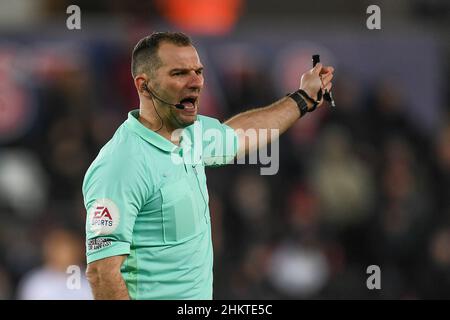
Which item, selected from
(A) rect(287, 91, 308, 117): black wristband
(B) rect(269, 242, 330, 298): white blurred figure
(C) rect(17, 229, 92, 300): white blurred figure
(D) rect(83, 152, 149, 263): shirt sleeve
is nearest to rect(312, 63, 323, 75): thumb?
(A) rect(287, 91, 308, 117): black wristband

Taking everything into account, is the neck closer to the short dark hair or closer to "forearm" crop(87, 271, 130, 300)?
the short dark hair

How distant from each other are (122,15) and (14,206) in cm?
304

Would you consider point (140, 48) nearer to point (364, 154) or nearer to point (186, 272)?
point (186, 272)

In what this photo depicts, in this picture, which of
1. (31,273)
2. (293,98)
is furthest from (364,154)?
(293,98)

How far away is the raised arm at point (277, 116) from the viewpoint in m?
5.17

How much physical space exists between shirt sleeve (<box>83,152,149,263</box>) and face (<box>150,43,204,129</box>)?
351 millimetres

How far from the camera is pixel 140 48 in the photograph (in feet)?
15.0

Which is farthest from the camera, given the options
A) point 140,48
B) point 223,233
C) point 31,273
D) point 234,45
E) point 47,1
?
point 47,1

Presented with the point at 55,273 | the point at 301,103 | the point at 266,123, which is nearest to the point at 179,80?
the point at 266,123

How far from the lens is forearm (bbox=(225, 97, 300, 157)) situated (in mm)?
5168

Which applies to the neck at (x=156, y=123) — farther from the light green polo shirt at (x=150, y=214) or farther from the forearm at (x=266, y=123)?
the forearm at (x=266, y=123)

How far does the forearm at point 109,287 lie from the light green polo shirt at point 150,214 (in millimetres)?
77

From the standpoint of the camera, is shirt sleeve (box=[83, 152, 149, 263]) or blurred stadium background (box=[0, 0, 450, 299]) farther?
blurred stadium background (box=[0, 0, 450, 299])

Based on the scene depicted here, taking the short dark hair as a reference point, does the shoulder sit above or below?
below
